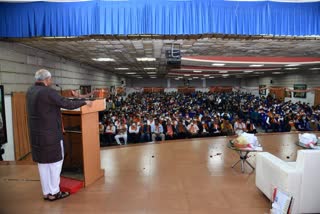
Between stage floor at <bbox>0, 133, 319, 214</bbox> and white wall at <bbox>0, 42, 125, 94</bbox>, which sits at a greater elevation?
white wall at <bbox>0, 42, 125, 94</bbox>

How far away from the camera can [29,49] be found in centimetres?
662

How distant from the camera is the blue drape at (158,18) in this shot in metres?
4.47

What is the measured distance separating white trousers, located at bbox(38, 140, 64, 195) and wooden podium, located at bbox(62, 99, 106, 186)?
42 cm

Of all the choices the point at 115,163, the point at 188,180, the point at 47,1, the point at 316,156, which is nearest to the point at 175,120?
the point at 115,163

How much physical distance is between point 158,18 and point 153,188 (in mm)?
3032

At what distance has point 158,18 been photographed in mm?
4473

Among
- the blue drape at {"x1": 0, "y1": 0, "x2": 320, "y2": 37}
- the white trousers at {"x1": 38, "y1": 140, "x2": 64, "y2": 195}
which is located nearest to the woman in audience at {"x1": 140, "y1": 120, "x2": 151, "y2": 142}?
the blue drape at {"x1": 0, "y1": 0, "x2": 320, "y2": 37}

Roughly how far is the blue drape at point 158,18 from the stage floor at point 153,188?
2568 mm

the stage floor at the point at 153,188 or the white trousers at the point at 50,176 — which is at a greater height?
the white trousers at the point at 50,176

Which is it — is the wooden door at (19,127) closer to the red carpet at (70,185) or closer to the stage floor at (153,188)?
the stage floor at (153,188)

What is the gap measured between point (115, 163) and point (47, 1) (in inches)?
134

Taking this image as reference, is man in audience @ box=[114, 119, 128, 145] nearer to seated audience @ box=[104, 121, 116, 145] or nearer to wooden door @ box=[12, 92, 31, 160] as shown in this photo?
seated audience @ box=[104, 121, 116, 145]

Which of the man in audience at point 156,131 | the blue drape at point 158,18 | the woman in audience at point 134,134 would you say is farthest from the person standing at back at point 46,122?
the man in audience at point 156,131

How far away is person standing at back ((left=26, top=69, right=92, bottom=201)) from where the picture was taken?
2.74 m
